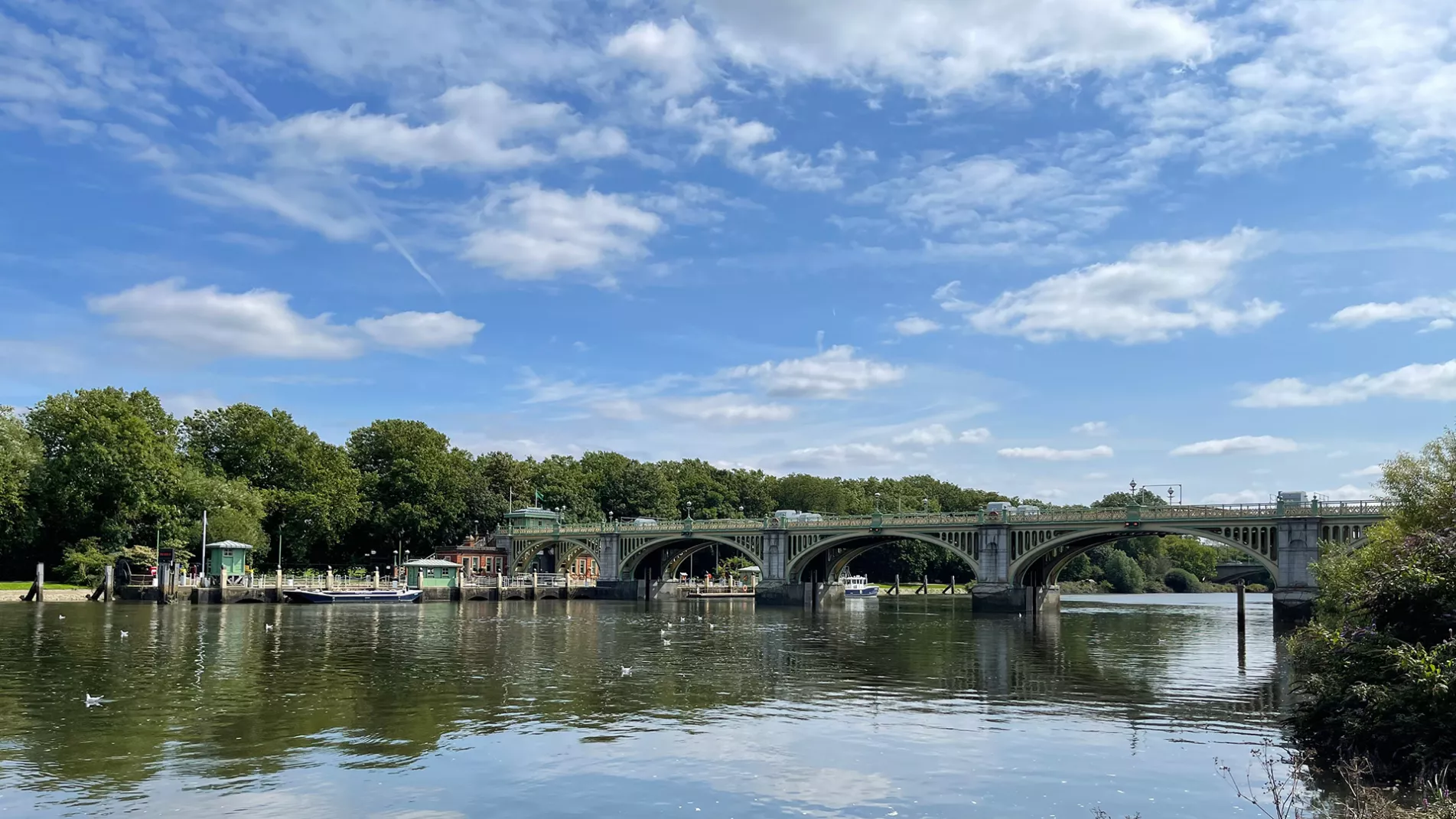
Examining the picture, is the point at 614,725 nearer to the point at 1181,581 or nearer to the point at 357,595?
the point at 357,595

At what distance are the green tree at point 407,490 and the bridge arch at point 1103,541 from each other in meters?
62.4

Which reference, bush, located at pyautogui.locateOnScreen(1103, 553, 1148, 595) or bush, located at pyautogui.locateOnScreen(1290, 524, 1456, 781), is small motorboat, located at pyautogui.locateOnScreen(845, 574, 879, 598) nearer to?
bush, located at pyautogui.locateOnScreen(1103, 553, 1148, 595)

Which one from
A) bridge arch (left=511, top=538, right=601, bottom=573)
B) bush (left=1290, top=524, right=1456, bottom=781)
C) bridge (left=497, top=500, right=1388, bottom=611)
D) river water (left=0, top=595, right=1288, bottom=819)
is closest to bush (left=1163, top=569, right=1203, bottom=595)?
bridge (left=497, top=500, right=1388, bottom=611)

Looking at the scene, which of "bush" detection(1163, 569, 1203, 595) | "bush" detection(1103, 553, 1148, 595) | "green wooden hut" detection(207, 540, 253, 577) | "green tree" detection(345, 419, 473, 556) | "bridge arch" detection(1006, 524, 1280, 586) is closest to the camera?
"bridge arch" detection(1006, 524, 1280, 586)

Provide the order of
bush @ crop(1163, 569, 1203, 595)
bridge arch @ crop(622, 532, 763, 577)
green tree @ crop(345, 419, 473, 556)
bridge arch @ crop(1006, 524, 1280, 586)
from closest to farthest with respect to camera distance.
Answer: bridge arch @ crop(1006, 524, 1280, 586)
bridge arch @ crop(622, 532, 763, 577)
green tree @ crop(345, 419, 473, 556)
bush @ crop(1163, 569, 1203, 595)

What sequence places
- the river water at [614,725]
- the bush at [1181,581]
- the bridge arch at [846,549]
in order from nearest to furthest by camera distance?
1. the river water at [614,725]
2. the bridge arch at [846,549]
3. the bush at [1181,581]

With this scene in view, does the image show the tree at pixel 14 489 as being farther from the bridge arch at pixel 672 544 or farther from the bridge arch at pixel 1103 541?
the bridge arch at pixel 1103 541

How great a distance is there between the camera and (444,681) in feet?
115

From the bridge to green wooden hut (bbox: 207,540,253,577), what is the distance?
1500 inches

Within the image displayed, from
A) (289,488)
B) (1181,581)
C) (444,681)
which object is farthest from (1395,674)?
(1181,581)

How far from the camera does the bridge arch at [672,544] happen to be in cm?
10744

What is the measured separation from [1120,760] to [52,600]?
8132cm

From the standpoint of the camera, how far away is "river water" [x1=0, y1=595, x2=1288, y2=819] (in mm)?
19578

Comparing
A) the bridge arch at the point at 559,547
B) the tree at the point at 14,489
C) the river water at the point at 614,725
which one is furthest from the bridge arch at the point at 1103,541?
the tree at the point at 14,489
